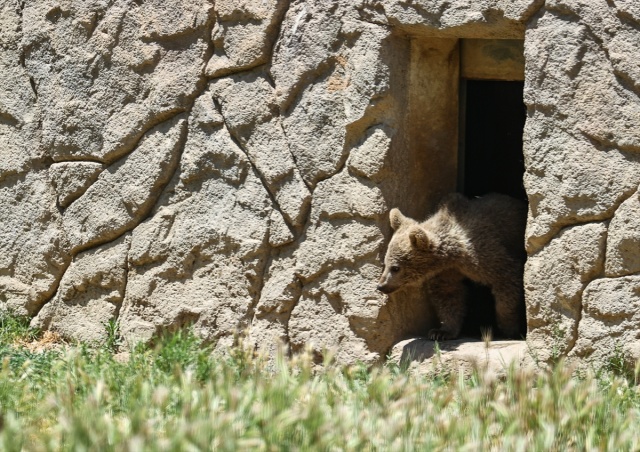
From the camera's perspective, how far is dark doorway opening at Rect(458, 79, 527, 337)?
9.09 m

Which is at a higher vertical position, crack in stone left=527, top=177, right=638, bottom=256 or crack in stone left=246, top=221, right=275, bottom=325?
crack in stone left=527, top=177, right=638, bottom=256

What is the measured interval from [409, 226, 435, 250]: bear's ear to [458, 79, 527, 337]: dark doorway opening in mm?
1400

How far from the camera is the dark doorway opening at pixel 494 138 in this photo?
909 centimetres

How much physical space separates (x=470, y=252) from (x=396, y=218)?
66cm

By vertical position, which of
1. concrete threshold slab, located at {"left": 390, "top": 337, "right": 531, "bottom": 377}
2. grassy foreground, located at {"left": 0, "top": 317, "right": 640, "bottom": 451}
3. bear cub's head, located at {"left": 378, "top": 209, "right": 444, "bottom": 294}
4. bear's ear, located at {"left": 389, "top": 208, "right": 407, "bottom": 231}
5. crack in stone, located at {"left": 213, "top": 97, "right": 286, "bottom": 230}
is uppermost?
crack in stone, located at {"left": 213, "top": 97, "right": 286, "bottom": 230}

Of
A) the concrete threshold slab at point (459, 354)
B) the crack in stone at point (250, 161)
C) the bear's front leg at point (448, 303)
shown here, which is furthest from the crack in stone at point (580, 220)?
the crack in stone at point (250, 161)

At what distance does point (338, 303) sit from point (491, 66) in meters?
1.98

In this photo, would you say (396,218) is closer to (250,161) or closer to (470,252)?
(470,252)

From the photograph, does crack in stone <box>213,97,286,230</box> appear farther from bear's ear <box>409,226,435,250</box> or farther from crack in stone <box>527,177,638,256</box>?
crack in stone <box>527,177,638,256</box>

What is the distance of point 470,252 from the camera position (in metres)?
7.77

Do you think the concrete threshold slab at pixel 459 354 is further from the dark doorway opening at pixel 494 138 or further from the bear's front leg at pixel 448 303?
the dark doorway opening at pixel 494 138

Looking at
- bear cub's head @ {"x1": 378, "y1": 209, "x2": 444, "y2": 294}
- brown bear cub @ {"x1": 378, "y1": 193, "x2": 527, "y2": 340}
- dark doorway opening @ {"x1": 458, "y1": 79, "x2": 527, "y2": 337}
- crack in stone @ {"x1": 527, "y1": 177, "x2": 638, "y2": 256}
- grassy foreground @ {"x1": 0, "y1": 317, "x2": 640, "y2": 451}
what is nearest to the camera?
grassy foreground @ {"x1": 0, "y1": 317, "x2": 640, "y2": 451}

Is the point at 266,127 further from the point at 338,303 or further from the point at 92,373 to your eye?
the point at 92,373

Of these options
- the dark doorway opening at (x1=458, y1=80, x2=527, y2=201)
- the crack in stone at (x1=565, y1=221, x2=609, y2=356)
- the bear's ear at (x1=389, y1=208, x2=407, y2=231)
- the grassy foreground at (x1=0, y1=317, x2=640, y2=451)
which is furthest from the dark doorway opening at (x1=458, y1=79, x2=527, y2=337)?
the grassy foreground at (x1=0, y1=317, x2=640, y2=451)
